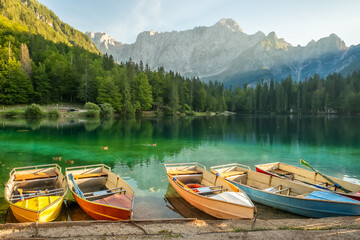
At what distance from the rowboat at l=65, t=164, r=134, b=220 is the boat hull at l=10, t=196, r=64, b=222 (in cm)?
121

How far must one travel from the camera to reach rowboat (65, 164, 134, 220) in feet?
35.1

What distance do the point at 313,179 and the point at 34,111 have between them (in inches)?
3317

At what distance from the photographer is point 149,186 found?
1730 centimetres

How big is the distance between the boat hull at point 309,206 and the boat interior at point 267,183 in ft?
2.22

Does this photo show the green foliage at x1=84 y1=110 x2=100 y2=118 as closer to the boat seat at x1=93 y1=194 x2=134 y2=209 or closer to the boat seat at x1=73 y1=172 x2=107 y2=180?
the boat seat at x1=73 y1=172 x2=107 y2=180

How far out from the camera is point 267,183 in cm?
1541

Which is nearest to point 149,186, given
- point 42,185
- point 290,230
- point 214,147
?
point 42,185

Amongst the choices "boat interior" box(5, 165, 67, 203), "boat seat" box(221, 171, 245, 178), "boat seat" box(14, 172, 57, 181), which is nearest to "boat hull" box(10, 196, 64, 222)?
"boat interior" box(5, 165, 67, 203)

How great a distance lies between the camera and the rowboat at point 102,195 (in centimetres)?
1070

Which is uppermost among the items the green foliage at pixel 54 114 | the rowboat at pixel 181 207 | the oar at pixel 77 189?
the green foliage at pixel 54 114

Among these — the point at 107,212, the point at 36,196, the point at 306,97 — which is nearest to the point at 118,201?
the point at 107,212

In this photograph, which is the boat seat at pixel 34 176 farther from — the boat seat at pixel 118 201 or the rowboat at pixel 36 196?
the boat seat at pixel 118 201

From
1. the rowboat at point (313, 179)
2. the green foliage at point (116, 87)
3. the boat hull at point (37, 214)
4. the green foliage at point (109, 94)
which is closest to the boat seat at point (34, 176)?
the boat hull at point (37, 214)

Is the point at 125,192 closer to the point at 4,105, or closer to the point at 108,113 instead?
the point at 108,113
